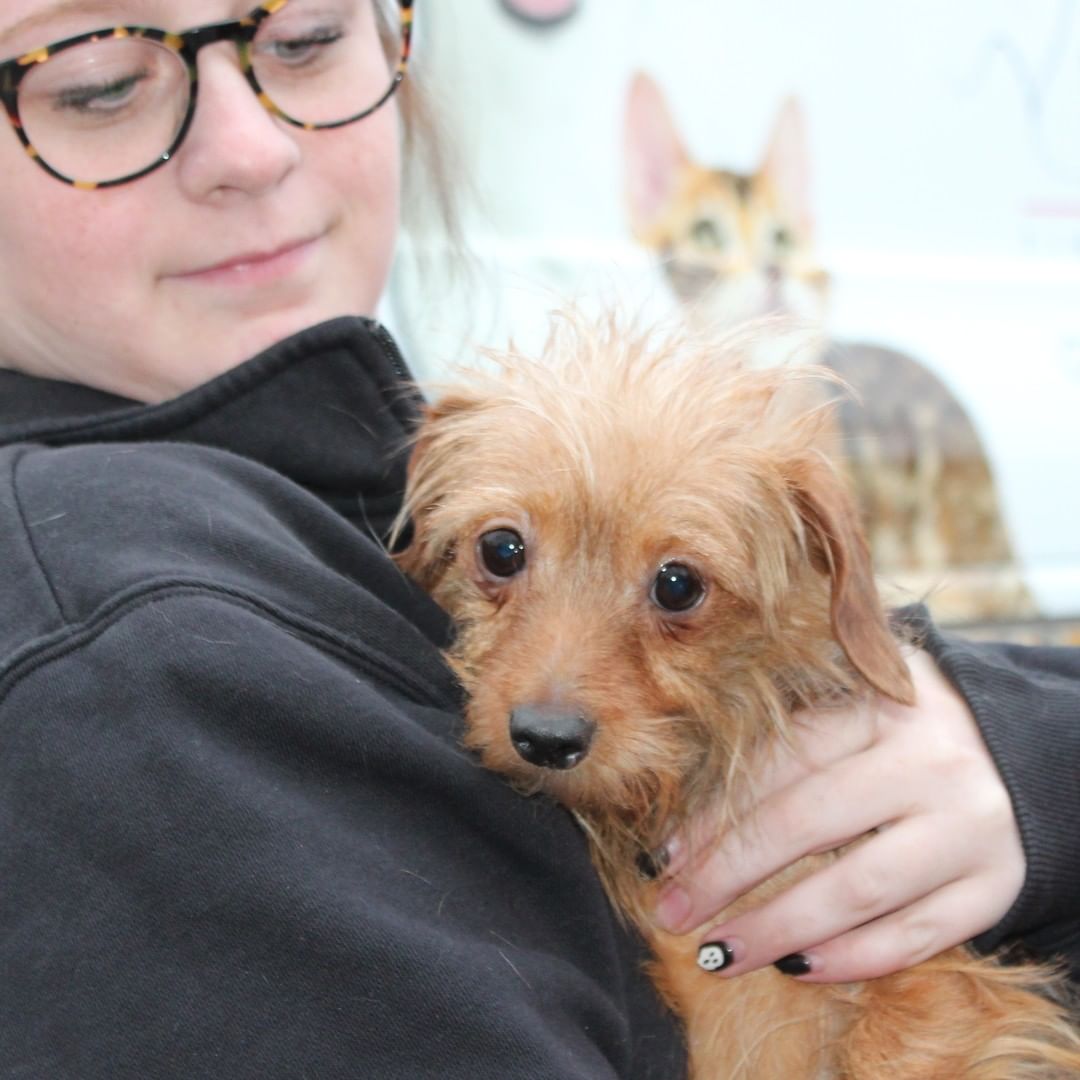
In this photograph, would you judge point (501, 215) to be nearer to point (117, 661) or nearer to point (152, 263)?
point (152, 263)

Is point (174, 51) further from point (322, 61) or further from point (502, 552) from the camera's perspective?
point (502, 552)

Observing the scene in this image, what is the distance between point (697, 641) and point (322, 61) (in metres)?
1.22

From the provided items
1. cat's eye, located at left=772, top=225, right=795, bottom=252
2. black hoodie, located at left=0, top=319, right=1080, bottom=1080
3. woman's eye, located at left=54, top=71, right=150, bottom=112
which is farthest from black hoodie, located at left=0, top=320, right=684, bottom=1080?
cat's eye, located at left=772, top=225, right=795, bottom=252

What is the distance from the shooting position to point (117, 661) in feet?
4.91

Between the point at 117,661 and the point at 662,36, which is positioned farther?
the point at 662,36

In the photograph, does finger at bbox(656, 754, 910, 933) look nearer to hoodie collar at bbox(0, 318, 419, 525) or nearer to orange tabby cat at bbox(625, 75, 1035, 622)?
hoodie collar at bbox(0, 318, 419, 525)

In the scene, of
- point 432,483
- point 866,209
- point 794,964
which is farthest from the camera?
point 866,209

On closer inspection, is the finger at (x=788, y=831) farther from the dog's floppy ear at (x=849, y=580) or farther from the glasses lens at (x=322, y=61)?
the glasses lens at (x=322, y=61)

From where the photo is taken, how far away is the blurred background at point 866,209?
416 centimetres

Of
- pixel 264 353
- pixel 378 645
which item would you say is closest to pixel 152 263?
pixel 264 353

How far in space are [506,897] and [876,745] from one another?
794mm

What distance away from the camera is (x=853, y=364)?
14.9ft

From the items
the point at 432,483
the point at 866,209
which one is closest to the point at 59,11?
the point at 432,483

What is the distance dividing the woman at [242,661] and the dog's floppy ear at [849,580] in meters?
0.14
